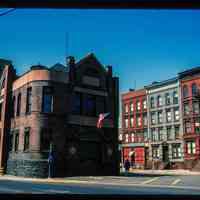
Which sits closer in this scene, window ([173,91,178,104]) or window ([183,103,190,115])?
window ([183,103,190,115])

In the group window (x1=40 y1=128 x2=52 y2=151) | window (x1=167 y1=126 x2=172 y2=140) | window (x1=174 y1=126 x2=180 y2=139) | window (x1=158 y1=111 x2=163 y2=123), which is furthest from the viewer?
window (x1=158 y1=111 x2=163 y2=123)

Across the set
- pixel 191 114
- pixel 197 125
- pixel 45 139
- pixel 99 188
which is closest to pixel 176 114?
pixel 191 114

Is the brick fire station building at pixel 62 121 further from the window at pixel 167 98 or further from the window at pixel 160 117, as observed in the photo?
the window at pixel 160 117

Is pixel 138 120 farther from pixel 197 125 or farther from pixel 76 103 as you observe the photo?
pixel 76 103

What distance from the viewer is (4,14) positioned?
13.6 feet

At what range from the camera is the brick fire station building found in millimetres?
32344

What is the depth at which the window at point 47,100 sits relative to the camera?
109ft

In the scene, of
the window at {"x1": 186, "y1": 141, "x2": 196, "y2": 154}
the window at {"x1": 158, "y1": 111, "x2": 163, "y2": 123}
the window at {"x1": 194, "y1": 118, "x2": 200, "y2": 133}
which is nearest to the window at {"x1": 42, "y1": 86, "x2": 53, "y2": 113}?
the window at {"x1": 194, "y1": 118, "x2": 200, "y2": 133}

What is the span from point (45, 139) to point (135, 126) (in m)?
37.7

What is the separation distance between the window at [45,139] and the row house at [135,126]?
34.4 metres

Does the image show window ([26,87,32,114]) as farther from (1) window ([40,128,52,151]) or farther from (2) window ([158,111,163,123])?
(2) window ([158,111,163,123])

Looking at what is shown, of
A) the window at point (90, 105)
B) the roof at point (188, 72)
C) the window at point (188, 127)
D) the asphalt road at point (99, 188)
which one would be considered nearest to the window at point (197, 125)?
the window at point (188, 127)
